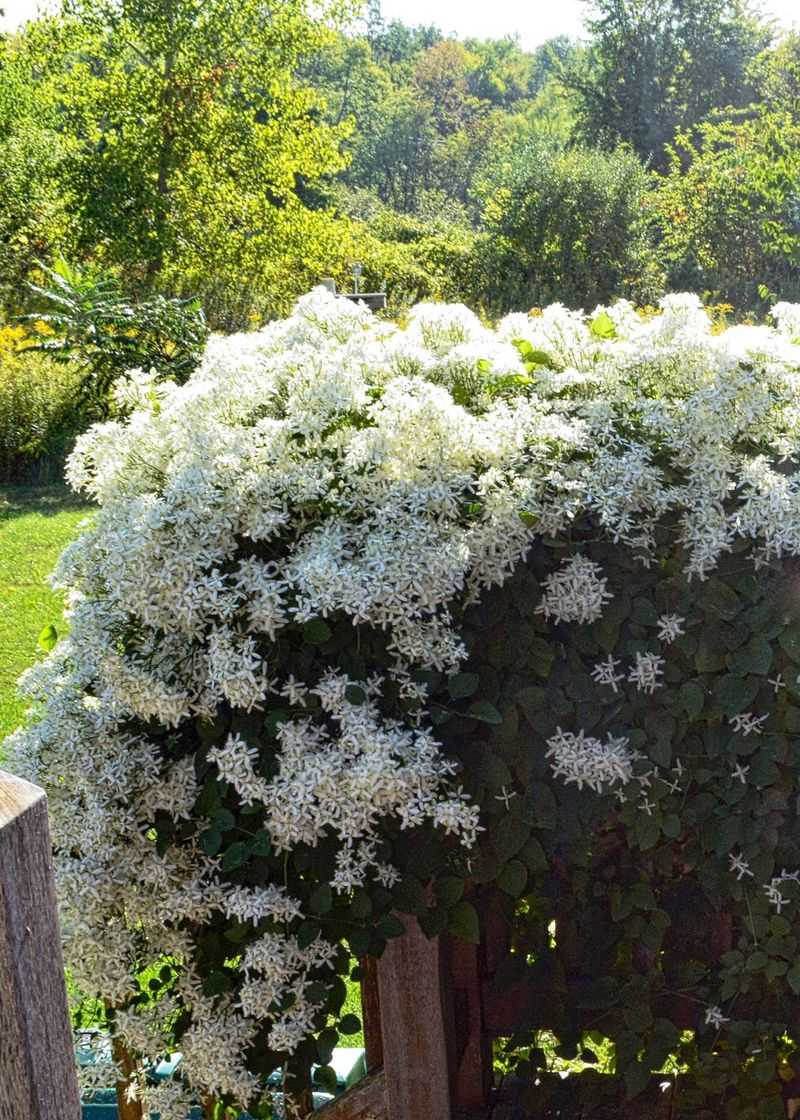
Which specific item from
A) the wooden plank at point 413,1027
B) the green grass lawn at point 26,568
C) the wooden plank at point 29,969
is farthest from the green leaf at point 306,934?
the green grass lawn at point 26,568

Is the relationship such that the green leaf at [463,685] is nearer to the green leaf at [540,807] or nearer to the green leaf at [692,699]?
the green leaf at [540,807]

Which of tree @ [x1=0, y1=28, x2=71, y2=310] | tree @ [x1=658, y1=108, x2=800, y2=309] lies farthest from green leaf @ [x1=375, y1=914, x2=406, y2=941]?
tree @ [x1=658, y1=108, x2=800, y2=309]

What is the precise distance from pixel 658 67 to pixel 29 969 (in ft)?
131

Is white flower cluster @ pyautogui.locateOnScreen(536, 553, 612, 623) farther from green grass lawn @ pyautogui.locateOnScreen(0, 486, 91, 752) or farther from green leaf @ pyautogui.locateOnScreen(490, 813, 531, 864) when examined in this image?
green grass lawn @ pyautogui.locateOnScreen(0, 486, 91, 752)

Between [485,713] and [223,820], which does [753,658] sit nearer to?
[485,713]

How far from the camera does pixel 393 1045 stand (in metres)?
2.04

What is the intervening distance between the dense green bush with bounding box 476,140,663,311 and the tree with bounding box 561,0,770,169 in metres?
14.8

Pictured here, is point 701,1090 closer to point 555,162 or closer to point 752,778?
point 752,778

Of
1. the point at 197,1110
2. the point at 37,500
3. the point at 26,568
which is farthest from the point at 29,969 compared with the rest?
the point at 37,500

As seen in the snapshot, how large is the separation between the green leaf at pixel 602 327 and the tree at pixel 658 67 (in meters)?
34.9

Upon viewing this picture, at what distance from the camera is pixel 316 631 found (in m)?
1.65

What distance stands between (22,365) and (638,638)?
952 cm

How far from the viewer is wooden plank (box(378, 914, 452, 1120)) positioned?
1983 millimetres

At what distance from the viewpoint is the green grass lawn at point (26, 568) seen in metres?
5.12
